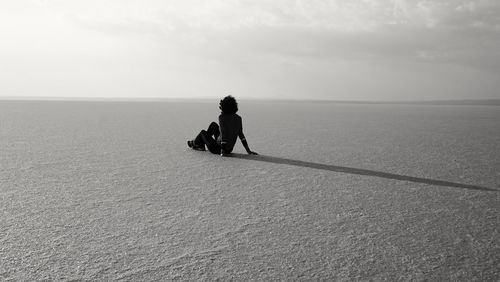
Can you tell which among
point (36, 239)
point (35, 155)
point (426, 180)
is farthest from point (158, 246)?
point (35, 155)

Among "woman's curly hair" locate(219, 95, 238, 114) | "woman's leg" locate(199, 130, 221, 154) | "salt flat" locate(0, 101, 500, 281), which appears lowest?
"salt flat" locate(0, 101, 500, 281)

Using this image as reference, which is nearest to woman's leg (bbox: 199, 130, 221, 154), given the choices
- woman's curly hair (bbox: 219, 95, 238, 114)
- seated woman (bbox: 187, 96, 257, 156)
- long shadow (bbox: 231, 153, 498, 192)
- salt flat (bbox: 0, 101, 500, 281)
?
seated woman (bbox: 187, 96, 257, 156)

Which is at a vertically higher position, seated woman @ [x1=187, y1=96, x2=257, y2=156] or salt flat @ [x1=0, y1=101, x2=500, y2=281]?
seated woman @ [x1=187, y1=96, x2=257, y2=156]

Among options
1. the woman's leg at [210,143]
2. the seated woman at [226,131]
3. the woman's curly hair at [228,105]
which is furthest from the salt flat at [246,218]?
the woman's curly hair at [228,105]

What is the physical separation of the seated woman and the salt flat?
356mm

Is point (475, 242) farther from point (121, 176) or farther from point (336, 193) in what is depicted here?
point (121, 176)

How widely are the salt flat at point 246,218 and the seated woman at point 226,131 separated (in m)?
0.36

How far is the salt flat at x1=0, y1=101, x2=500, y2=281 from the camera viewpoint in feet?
9.39

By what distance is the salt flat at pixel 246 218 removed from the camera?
2.86 m

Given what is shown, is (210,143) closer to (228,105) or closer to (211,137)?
(211,137)

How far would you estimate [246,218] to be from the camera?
13.0ft

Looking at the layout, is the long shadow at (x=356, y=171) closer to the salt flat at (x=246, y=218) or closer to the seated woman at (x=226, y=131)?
the salt flat at (x=246, y=218)

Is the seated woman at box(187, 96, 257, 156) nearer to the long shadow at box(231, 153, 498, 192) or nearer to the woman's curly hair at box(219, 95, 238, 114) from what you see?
the woman's curly hair at box(219, 95, 238, 114)

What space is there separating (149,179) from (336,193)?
2.53m
